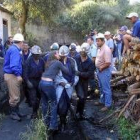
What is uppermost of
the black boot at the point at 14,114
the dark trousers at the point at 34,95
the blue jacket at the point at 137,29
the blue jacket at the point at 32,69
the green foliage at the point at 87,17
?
the green foliage at the point at 87,17

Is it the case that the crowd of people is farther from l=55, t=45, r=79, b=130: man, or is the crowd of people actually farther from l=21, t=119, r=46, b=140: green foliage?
l=21, t=119, r=46, b=140: green foliage

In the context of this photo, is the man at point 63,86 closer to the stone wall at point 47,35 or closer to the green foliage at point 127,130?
the green foliage at point 127,130

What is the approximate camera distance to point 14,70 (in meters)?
8.29

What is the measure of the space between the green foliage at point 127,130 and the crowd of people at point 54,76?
1.20 metres

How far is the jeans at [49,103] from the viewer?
7.38 meters

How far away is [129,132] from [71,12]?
2452 cm

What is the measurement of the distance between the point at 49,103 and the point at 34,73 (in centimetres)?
151

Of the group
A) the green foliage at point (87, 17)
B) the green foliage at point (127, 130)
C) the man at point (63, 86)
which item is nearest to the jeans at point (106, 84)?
the green foliage at point (127, 130)

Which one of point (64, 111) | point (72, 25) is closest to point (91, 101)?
point (64, 111)

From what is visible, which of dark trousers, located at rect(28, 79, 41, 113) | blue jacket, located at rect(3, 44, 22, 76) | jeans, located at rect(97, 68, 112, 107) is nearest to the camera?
blue jacket, located at rect(3, 44, 22, 76)

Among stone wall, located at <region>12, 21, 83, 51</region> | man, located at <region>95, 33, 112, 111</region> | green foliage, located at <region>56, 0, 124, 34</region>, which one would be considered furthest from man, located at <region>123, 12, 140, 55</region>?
green foliage, located at <region>56, 0, 124, 34</region>

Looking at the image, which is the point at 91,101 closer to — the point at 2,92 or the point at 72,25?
the point at 2,92

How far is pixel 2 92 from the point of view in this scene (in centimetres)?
1005

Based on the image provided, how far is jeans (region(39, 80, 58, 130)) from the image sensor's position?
7383 millimetres
